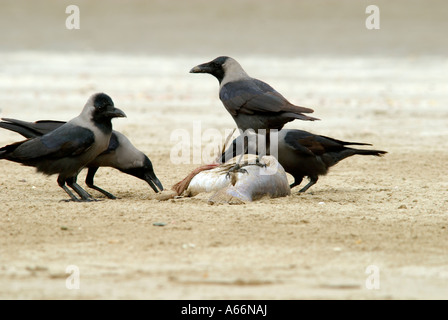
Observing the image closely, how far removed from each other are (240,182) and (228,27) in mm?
27714

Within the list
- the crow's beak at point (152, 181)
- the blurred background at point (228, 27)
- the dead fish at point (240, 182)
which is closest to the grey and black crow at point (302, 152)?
the dead fish at point (240, 182)

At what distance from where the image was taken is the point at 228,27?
35.0 metres

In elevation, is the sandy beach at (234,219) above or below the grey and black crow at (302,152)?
below

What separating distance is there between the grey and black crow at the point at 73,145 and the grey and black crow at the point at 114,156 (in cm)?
48

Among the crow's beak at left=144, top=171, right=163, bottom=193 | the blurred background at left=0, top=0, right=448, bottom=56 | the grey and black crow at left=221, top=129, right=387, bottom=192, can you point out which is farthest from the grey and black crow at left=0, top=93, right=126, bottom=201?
the blurred background at left=0, top=0, right=448, bottom=56

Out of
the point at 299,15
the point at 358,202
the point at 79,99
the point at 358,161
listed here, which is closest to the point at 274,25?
the point at 299,15

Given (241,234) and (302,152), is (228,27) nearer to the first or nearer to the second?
(302,152)

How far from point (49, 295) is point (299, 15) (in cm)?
3308

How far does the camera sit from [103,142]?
798cm

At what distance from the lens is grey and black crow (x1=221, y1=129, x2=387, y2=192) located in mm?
8625

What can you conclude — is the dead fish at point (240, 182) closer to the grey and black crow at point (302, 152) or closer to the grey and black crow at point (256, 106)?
the grey and black crow at point (302, 152)

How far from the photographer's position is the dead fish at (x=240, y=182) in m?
7.81

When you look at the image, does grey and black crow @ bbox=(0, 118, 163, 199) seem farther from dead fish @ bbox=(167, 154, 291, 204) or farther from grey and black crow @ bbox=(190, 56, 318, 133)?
grey and black crow @ bbox=(190, 56, 318, 133)

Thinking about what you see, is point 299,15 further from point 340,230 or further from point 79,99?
point 340,230
